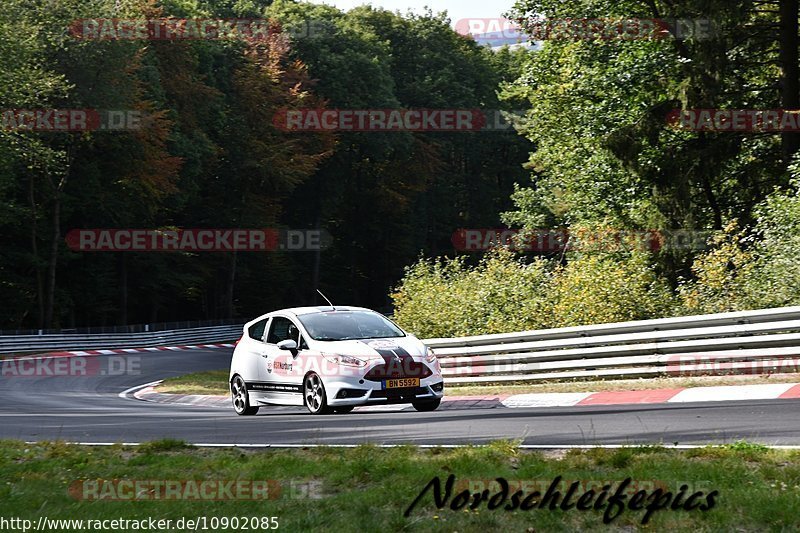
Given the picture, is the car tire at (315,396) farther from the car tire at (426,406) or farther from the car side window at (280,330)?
the car tire at (426,406)

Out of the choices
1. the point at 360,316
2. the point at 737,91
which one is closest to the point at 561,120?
the point at 737,91

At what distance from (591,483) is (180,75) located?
184 ft

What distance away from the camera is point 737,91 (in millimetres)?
28875

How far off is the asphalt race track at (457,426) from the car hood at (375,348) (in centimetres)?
86

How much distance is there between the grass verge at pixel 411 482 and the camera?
6.89 metres

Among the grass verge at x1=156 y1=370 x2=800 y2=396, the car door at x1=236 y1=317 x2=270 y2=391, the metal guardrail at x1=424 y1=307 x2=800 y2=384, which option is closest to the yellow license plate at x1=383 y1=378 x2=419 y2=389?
the car door at x1=236 y1=317 x2=270 y2=391

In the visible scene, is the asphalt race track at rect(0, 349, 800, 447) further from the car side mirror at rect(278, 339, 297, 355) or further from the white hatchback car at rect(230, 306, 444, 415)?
the car side mirror at rect(278, 339, 297, 355)

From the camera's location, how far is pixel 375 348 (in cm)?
1574

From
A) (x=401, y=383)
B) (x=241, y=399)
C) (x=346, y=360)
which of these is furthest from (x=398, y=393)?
(x=241, y=399)

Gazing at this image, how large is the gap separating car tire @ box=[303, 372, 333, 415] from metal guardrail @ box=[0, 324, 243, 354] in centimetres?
2922

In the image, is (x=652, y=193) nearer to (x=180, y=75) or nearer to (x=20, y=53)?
(x=20, y=53)

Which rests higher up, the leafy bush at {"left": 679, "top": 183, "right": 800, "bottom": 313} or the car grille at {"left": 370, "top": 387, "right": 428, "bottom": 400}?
the leafy bush at {"left": 679, "top": 183, "right": 800, "bottom": 313}

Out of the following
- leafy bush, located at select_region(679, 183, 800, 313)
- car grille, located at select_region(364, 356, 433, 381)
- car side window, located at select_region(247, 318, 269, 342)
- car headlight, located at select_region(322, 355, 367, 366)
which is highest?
leafy bush, located at select_region(679, 183, 800, 313)

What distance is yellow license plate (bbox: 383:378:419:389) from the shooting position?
15.6m
